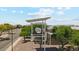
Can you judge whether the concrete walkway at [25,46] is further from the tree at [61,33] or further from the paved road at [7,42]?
the tree at [61,33]

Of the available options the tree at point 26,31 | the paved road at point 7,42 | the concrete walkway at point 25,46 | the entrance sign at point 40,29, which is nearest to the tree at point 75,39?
the entrance sign at point 40,29

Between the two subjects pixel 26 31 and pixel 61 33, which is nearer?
pixel 61 33

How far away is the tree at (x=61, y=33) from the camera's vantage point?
16.5 feet

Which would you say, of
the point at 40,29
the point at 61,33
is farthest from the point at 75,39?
the point at 40,29

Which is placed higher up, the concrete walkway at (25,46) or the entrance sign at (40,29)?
the entrance sign at (40,29)

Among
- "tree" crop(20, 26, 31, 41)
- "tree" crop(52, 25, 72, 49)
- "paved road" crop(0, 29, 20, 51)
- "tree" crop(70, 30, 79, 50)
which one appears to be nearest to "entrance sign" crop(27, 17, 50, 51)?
"tree" crop(20, 26, 31, 41)

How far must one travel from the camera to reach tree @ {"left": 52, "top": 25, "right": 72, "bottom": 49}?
5039 millimetres

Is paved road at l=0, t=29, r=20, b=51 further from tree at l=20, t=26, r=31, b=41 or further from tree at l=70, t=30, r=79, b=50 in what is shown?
tree at l=70, t=30, r=79, b=50

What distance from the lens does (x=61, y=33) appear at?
198 inches

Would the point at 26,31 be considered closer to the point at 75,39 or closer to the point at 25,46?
the point at 25,46

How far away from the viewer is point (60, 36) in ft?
16.6

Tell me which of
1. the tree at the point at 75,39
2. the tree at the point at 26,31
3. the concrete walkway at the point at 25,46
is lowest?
the concrete walkway at the point at 25,46
